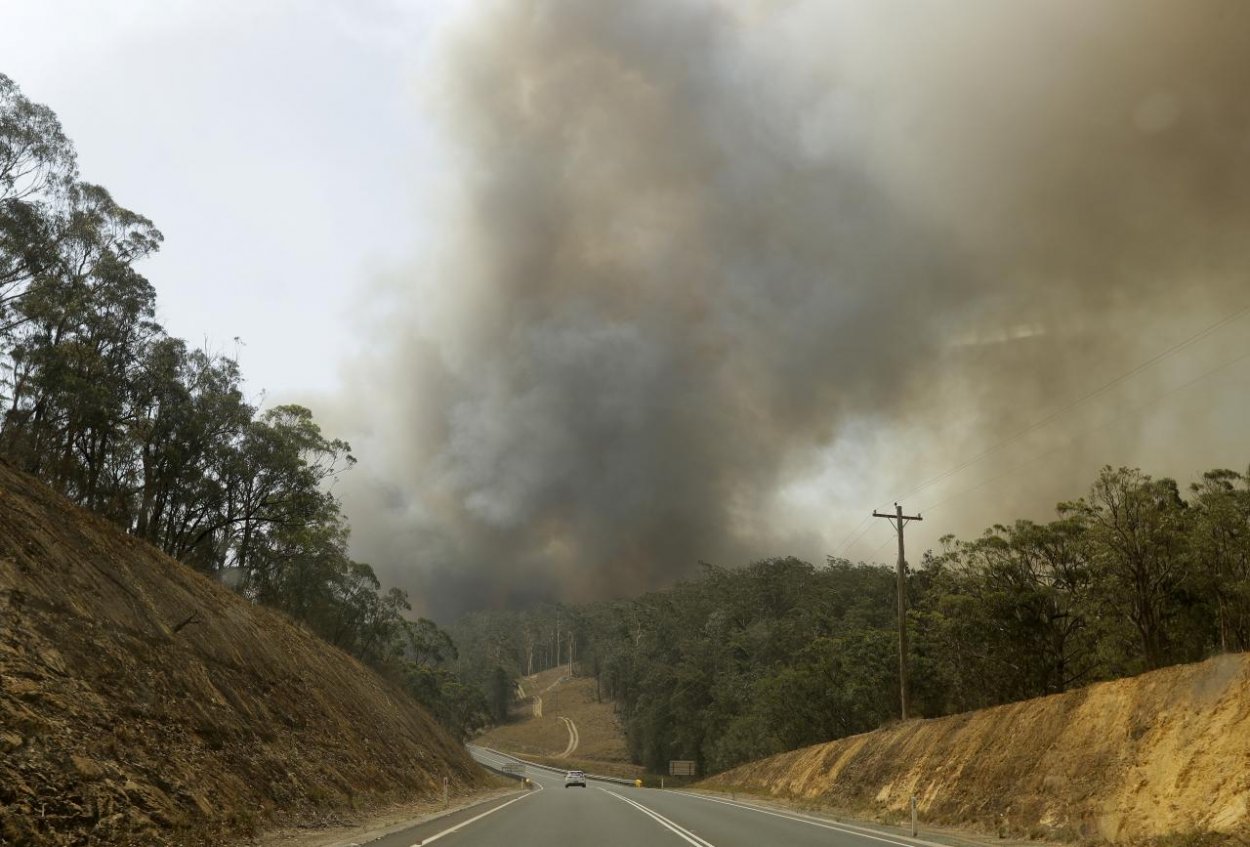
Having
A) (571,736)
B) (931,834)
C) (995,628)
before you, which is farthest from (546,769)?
(931,834)

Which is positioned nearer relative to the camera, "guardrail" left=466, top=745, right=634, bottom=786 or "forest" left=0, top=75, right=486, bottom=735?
"forest" left=0, top=75, right=486, bottom=735

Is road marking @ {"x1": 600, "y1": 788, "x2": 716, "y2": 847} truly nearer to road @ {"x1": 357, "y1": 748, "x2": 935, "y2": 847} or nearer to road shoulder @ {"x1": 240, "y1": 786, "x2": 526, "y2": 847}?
road @ {"x1": 357, "y1": 748, "x2": 935, "y2": 847}

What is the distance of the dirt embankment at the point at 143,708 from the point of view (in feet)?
42.5

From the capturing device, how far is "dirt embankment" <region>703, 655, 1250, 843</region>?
16500 millimetres

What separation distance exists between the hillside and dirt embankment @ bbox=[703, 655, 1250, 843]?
101 m

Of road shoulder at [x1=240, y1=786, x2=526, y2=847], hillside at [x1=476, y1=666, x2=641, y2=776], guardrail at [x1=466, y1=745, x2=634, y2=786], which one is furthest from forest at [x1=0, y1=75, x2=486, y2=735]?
hillside at [x1=476, y1=666, x2=641, y2=776]

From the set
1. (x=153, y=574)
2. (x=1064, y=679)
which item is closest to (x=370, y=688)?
(x=153, y=574)

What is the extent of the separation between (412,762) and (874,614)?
50958 millimetres

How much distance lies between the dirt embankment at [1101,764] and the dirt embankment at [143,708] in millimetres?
18092

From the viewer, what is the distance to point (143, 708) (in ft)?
61.4

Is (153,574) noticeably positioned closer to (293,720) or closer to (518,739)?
(293,720)

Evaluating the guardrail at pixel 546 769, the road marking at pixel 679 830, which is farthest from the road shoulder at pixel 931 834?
the guardrail at pixel 546 769

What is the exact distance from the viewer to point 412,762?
43062 mm

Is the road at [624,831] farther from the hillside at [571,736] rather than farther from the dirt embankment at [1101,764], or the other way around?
the hillside at [571,736]
